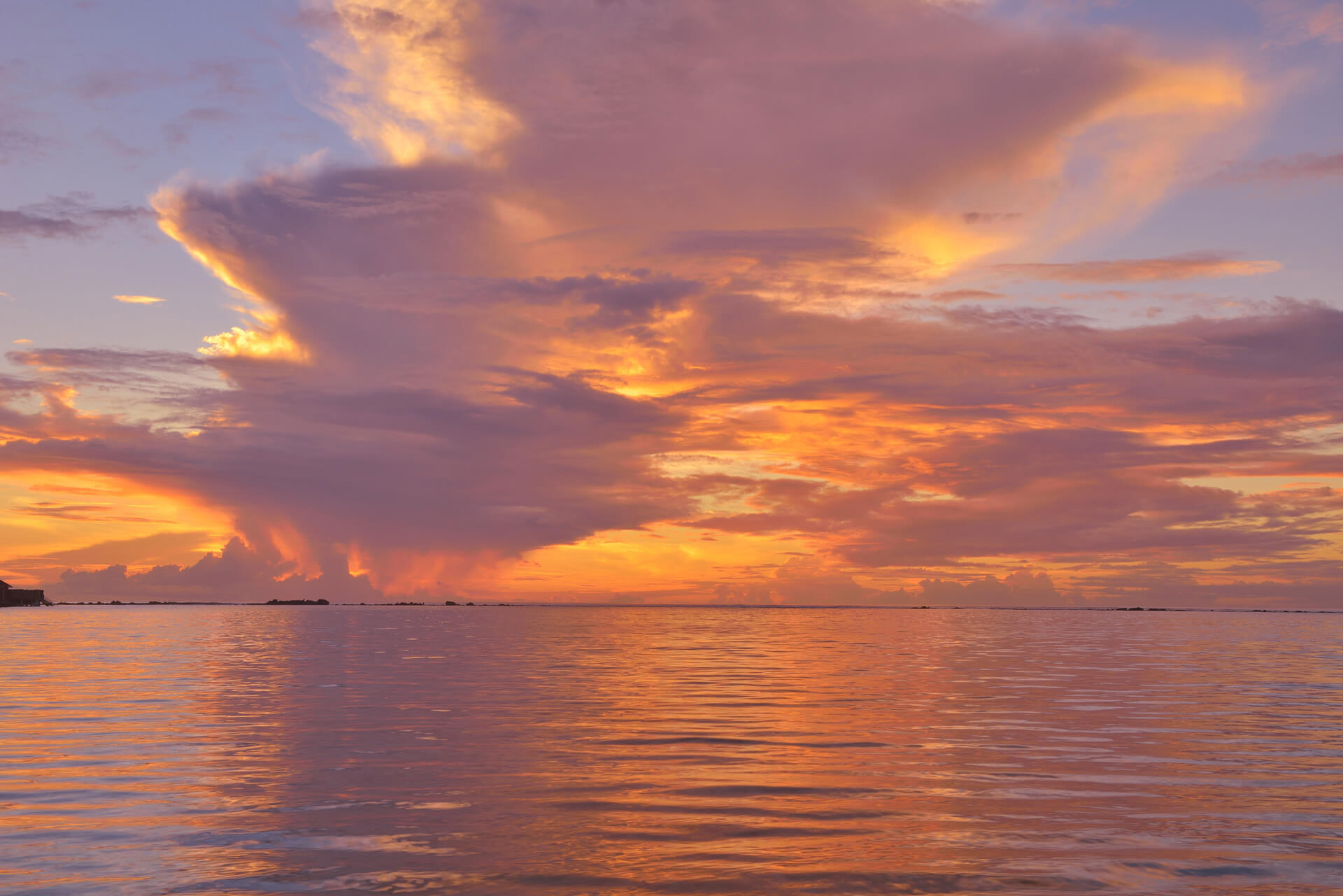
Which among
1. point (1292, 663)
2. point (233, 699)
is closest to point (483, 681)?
point (233, 699)

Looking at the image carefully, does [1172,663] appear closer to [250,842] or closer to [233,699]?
[233,699]

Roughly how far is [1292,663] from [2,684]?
68616 millimetres

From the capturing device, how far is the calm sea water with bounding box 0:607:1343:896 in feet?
44.9

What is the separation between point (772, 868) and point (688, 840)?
193 cm

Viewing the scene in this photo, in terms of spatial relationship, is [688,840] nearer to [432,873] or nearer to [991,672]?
[432,873]

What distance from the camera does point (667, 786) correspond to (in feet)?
64.9

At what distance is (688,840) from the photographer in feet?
50.4

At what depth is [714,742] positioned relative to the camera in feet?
84.2

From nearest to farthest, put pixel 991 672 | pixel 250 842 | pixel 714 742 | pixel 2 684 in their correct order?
pixel 250 842 < pixel 714 742 < pixel 2 684 < pixel 991 672

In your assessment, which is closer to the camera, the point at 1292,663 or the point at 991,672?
the point at 991,672

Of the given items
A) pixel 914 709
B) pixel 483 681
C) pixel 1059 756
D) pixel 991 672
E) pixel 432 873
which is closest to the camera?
pixel 432 873

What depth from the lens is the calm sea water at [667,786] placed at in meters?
13.7

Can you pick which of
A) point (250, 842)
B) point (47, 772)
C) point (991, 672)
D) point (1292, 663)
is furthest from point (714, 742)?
point (1292, 663)

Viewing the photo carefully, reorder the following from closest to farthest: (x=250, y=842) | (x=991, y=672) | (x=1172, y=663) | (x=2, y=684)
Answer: (x=250, y=842), (x=2, y=684), (x=991, y=672), (x=1172, y=663)
